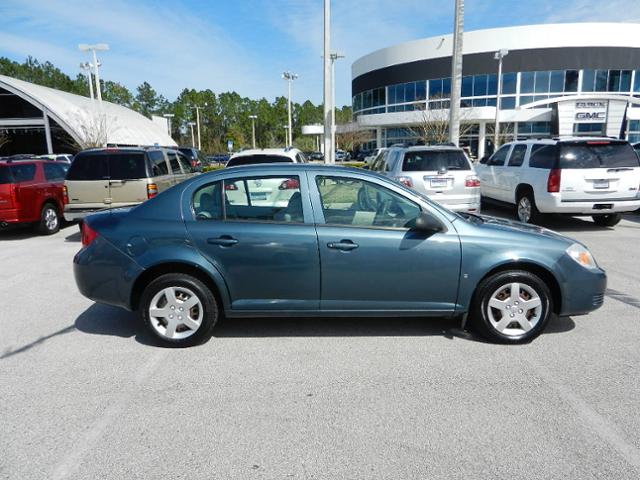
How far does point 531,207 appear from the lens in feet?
30.9

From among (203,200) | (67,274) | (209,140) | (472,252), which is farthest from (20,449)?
(209,140)

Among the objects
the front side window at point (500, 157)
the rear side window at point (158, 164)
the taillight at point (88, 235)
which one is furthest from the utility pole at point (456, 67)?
the taillight at point (88, 235)

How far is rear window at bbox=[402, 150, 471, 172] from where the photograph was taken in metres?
8.72

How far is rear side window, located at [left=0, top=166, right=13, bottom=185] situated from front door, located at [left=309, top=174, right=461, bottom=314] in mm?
8084

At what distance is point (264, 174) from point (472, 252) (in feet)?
6.60

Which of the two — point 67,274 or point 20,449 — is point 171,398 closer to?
point 20,449

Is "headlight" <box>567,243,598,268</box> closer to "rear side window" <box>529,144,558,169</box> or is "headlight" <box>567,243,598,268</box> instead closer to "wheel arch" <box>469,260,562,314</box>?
"wheel arch" <box>469,260,562,314</box>

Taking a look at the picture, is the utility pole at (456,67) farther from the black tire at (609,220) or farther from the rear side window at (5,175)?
the rear side window at (5,175)

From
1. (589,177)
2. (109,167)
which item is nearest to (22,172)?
(109,167)

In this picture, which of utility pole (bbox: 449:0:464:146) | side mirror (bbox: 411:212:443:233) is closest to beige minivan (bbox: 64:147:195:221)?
side mirror (bbox: 411:212:443:233)

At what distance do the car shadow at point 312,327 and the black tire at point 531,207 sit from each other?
5.29 metres

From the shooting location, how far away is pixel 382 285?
388 cm

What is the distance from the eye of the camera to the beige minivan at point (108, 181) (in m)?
8.48

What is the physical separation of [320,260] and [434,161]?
5.70 metres
